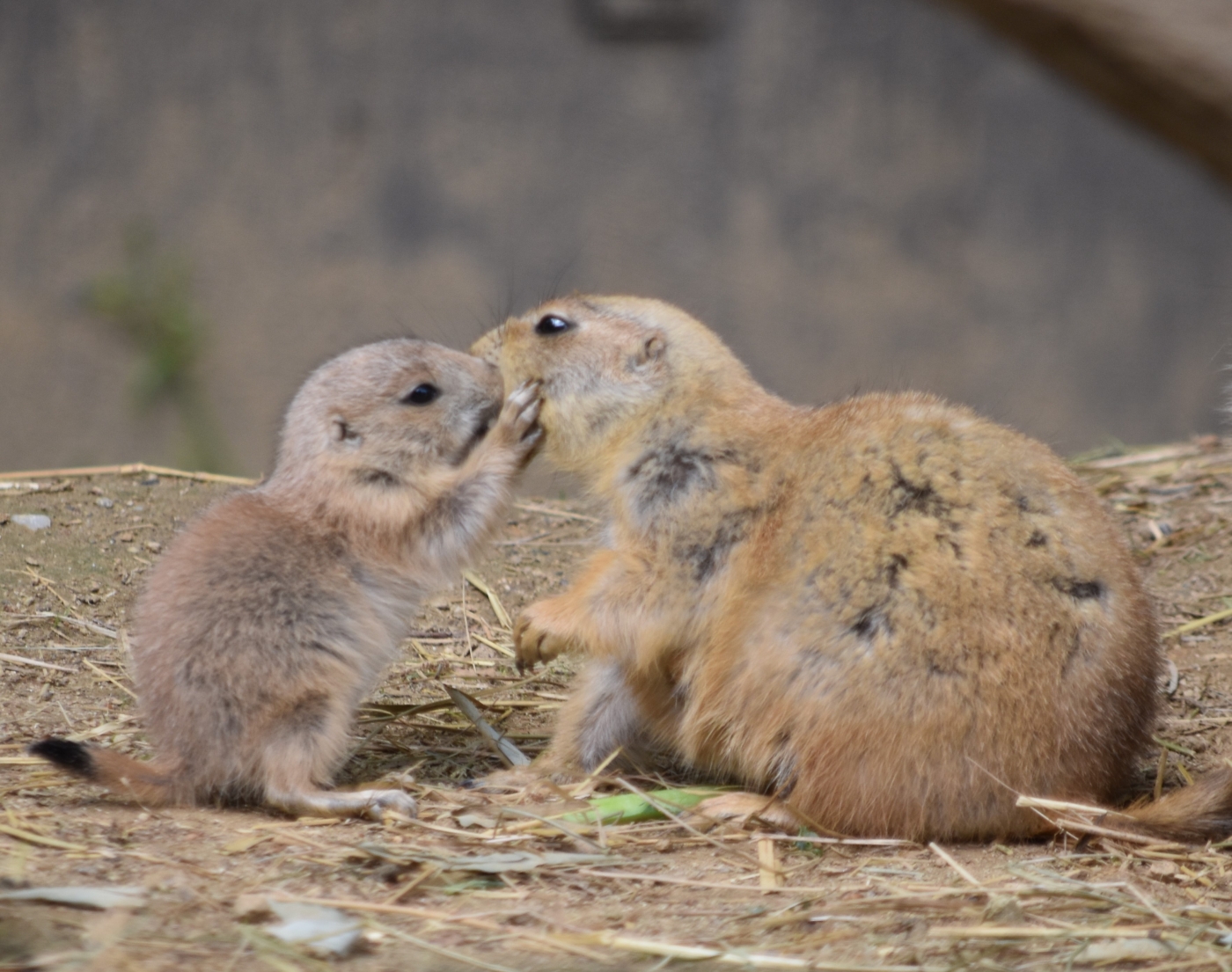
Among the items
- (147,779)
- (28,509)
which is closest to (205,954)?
(147,779)

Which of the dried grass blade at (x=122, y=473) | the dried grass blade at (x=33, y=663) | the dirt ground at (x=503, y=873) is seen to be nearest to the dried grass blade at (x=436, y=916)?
the dirt ground at (x=503, y=873)

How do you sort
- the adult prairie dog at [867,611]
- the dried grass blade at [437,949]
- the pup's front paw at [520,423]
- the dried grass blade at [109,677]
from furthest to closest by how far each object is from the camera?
the dried grass blade at [109,677] → the pup's front paw at [520,423] → the adult prairie dog at [867,611] → the dried grass blade at [437,949]

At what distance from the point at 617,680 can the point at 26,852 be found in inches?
73.4

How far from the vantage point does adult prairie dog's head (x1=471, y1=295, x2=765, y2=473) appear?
467 centimetres

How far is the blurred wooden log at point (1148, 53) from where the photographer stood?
5.20ft

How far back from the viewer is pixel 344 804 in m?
4.13

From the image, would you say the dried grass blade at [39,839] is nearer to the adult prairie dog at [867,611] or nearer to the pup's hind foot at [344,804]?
the pup's hind foot at [344,804]

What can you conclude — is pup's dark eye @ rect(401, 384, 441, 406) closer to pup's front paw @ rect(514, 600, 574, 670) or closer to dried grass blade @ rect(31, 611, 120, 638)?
pup's front paw @ rect(514, 600, 574, 670)

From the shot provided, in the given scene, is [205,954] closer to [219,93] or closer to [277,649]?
[277,649]

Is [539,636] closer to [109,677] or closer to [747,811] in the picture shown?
[747,811]

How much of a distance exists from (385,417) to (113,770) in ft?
4.76

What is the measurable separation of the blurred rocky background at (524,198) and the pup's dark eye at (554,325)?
5689 millimetres

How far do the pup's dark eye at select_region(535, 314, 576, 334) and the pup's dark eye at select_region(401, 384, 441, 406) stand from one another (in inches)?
16.7

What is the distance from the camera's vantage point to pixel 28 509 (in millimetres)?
6664
